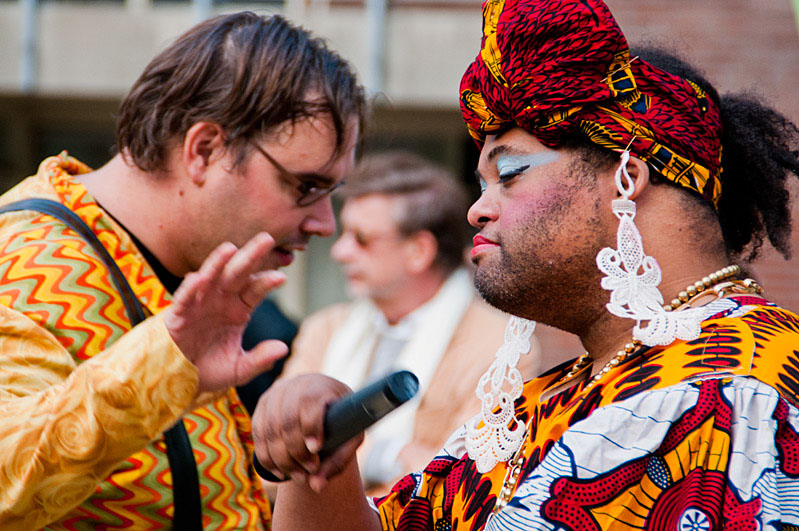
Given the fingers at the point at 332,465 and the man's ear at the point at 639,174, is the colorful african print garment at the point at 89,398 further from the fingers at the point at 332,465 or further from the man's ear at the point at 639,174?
the man's ear at the point at 639,174

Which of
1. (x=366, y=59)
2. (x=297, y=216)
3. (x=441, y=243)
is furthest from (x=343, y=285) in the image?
(x=297, y=216)

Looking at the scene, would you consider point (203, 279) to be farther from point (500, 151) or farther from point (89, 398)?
point (500, 151)

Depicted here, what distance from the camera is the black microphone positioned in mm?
1536

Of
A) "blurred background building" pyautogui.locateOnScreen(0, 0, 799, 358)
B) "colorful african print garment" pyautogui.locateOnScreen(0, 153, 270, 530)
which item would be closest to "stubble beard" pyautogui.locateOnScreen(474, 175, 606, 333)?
"colorful african print garment" pyautogui.locateOnScreen(0, 153, 270, 530)

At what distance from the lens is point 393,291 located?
4441 millimetres

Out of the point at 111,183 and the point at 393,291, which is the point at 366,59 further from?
the point at 111,183

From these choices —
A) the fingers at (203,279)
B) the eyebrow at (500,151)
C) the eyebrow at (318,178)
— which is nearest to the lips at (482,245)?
the eyebrow at (500,151)

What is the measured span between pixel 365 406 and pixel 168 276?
120 cm

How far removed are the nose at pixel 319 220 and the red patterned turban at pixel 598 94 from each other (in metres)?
0.94

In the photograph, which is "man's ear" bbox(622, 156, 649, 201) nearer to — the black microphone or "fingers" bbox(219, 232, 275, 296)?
the black microphone

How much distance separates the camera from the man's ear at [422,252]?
14.6 feet

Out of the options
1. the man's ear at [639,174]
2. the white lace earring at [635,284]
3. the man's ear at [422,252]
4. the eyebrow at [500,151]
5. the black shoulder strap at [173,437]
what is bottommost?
the man's ear at [422,252]

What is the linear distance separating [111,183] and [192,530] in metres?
0.97

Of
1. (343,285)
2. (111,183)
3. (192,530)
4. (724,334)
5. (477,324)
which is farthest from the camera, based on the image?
(343,285)
